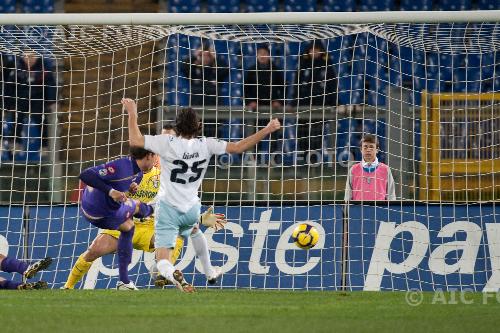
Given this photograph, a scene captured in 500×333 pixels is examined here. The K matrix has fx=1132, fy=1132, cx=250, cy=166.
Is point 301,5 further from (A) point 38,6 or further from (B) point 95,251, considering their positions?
(B) point 95,251

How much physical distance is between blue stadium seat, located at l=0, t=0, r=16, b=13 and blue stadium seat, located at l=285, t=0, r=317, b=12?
4.57m

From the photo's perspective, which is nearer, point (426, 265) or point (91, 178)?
point (91, 178)

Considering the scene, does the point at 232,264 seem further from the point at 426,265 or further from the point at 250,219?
the point at 426,265

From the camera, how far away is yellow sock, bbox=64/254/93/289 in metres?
11.9

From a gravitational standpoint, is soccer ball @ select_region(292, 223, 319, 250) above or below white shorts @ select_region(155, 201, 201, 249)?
below

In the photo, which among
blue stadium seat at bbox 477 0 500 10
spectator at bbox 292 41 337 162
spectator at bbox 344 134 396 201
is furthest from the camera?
blue stadium seat at bbox 477 0 500 10

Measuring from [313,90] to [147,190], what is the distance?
376 cm

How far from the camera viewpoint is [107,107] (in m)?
14.7

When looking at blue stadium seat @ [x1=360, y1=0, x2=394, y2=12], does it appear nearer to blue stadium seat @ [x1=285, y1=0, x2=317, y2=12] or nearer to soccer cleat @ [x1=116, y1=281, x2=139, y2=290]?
blue stadium seat @ [x1=285, y1=0, x2=317, y2=12]

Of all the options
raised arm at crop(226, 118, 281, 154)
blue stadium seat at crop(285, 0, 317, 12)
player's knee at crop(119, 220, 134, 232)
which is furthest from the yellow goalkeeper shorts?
blue stadium seat at crop(285, 0, 317, 12)

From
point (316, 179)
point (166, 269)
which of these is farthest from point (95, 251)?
point (316, 179)

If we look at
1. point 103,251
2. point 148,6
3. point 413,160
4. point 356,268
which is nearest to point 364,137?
point 413,160

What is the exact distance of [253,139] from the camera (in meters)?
9.77

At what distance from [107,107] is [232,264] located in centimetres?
318
